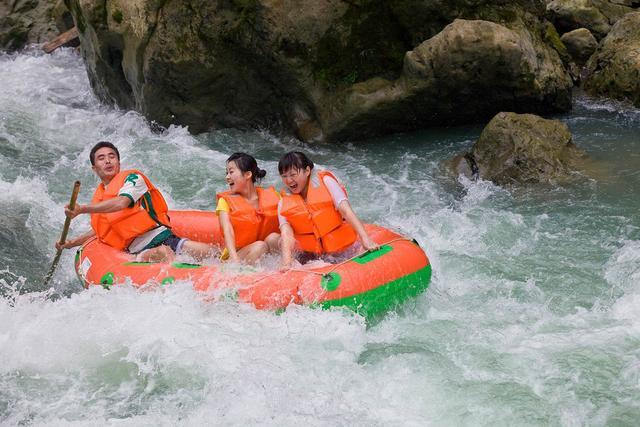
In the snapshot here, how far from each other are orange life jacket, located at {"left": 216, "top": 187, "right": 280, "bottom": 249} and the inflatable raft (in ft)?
1.40

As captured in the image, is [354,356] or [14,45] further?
[14,45]

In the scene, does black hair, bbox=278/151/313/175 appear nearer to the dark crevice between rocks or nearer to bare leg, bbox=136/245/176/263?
bare leg, bbox=136/245/176/263

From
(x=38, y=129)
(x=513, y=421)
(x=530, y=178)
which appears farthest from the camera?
(x=38, y=129)

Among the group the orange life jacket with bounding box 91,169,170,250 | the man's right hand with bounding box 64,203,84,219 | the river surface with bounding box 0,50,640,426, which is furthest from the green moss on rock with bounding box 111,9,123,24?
the man's right hand with bounding box 64,203,84,219

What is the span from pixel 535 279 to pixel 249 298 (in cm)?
225

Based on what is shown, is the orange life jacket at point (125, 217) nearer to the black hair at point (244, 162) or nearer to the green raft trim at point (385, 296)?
the black hair at point (244, 162)

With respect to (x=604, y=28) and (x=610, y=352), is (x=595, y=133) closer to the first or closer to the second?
(x=604, y=28)

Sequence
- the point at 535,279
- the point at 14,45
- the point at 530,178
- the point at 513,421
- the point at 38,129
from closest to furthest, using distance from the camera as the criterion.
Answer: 1. the point at 513,421
2. the point at 535,279
3. the point at 530,178
4. the point at 38,129
5. the point at 14,45

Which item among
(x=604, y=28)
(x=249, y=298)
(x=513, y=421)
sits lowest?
(x=513, y=421)

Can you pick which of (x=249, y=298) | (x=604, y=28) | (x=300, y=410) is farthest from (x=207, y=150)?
(x=604, y=28)

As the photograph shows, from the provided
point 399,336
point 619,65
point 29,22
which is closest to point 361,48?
point 619,65

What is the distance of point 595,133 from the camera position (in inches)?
349

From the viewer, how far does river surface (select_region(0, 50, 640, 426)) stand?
14.6ft

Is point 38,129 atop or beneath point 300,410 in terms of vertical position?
atop
